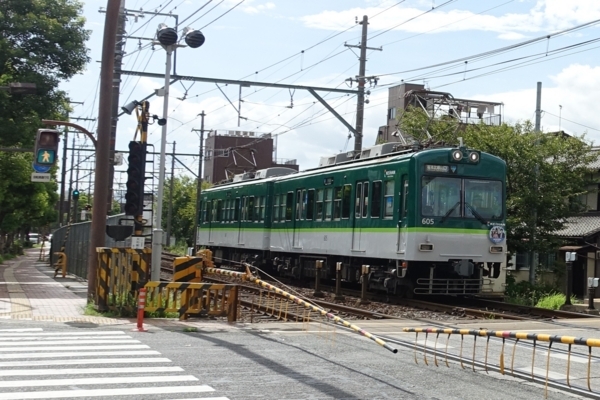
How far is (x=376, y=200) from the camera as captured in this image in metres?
20.0

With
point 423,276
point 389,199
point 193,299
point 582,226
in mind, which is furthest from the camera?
point 582,226

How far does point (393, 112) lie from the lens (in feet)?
216

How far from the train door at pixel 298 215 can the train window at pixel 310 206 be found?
1.68ft

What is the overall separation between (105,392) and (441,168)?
38.9 feet

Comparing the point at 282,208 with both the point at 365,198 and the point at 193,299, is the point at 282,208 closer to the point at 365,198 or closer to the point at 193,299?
the point at 365,198

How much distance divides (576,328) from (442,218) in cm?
467

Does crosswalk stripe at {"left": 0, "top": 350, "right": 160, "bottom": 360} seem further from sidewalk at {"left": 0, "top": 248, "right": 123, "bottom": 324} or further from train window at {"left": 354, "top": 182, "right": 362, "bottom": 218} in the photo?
train window at {"left": 354, "top": 182, "right": 362, "bottom": 218}

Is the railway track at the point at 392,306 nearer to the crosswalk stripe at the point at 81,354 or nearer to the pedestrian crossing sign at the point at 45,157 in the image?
the pedestrian crossing sign at the point at 45,157

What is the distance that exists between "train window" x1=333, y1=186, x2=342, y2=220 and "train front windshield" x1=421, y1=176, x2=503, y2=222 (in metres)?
3.72

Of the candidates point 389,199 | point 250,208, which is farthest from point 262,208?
point 389,199

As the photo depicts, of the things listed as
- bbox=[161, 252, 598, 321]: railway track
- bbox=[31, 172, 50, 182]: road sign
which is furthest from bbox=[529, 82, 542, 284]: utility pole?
bbox=[31, 172, 50, 182]: road sign

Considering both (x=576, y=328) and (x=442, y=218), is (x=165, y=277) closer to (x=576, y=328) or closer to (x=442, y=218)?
(x=442, y=218)

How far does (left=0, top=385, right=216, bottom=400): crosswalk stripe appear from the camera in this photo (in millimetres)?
8034

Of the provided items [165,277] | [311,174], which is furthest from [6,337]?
[165,277]
